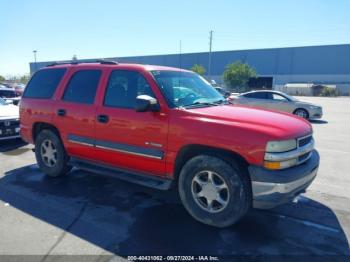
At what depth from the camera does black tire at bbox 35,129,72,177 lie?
17.2ft

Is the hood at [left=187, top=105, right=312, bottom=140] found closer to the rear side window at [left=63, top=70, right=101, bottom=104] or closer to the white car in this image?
the rear side window at [left=63, top=70, right=101, bottom=104]

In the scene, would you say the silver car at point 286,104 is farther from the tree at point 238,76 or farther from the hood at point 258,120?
the tree at point 238,76

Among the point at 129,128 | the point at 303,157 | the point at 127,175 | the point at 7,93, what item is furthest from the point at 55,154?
the point at 7,93

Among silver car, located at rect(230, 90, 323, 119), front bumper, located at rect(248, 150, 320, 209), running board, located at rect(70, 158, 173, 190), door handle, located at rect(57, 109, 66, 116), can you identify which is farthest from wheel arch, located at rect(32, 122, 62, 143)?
silver car, located at rect(230, 90, 323, 119)

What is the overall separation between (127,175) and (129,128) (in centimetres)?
70

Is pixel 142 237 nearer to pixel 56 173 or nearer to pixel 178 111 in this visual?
pixel 178 111

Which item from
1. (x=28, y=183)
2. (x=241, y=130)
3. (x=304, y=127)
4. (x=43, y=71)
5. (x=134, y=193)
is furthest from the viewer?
(x=43, y=71)

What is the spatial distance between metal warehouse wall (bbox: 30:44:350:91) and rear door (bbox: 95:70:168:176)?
63426mm

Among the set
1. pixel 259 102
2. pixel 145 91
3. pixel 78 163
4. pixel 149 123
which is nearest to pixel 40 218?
pixel 78 163

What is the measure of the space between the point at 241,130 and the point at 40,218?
276 cm

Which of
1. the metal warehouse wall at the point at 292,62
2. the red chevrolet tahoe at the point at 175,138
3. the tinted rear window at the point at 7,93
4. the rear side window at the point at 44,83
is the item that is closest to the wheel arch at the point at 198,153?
the red chevrolet tahoe at the point at 175,138

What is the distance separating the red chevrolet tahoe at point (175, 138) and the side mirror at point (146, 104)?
12 millimetres

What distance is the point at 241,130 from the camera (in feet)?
10.9

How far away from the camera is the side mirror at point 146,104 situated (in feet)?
12.1
